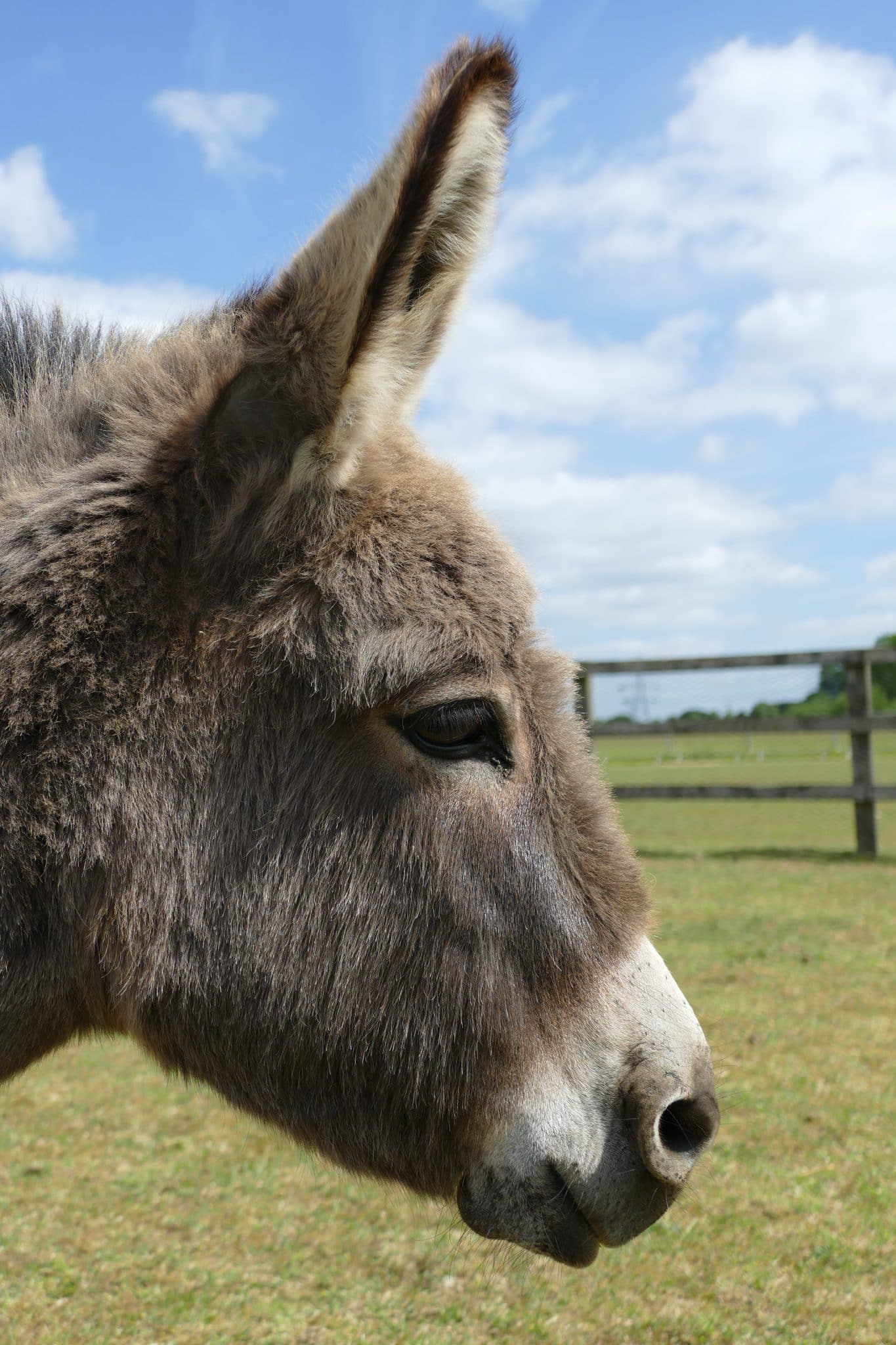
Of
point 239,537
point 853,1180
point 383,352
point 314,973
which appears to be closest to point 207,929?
point 314,973

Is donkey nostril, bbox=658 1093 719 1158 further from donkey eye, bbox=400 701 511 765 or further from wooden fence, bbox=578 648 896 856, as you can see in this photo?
wooden fence, bbox=578 648 896 856

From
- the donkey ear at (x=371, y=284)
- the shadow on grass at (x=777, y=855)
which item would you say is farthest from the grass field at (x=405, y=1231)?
the shadow on grass at (x=777, y=855)

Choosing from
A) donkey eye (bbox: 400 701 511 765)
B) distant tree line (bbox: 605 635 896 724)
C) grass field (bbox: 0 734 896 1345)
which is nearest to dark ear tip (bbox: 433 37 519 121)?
donkey eye (bbox: 400 701 511 765)

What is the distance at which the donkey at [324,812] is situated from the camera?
187 cm

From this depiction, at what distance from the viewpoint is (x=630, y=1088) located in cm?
194

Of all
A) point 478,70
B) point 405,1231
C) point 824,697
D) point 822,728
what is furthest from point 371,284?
point 824,697

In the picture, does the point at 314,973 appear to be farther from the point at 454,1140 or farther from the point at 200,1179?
the point at 200,1179

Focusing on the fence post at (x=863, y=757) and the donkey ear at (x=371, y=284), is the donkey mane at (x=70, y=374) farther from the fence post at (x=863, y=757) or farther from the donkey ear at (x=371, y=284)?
the fence post at (x=863, y=757)

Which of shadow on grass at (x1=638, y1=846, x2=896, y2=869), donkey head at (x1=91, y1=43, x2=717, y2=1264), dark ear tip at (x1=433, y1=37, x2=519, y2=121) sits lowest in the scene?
shadow on grass at (x1=638, y1=846, x2=896, y2=869)

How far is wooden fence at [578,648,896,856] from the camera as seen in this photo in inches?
492

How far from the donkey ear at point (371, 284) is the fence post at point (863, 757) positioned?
1169 centimetres

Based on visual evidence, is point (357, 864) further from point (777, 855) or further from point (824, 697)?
point (824, 697)

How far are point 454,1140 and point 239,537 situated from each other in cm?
126

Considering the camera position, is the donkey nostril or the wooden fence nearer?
the donkey nostril
